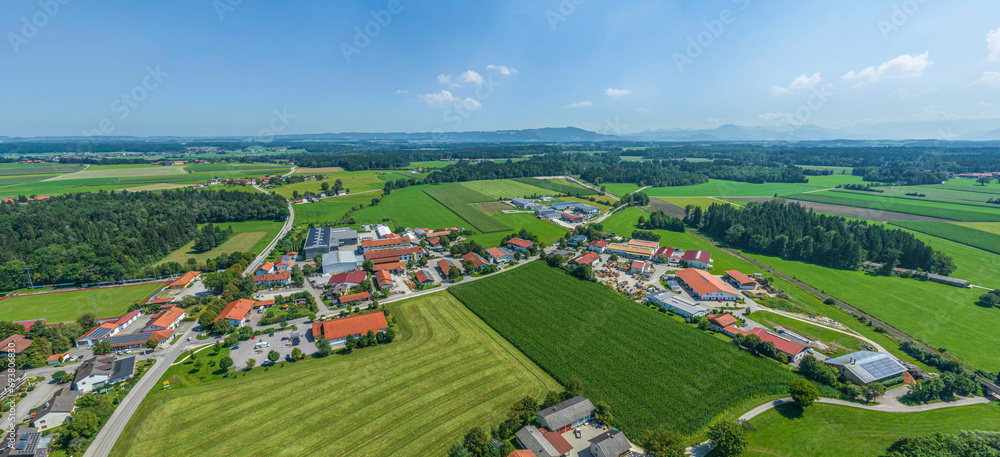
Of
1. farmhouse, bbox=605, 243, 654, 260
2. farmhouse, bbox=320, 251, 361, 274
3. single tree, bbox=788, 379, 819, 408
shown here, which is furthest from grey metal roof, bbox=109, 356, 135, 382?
farmhouse, bbox=605, 243, 654, 260

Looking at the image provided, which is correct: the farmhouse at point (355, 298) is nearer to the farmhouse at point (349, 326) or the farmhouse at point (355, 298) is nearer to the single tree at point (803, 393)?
the farmhouse at point (349, 326)

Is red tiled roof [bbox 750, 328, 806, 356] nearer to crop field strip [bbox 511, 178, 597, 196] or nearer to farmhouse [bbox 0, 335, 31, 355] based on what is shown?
farmhouse [bbox 0, 335, 31, 355]

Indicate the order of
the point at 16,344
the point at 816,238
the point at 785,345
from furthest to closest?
the point at 816,238 → the point at 785,345 → the point at 16,344

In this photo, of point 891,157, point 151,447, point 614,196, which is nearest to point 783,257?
point 614,196

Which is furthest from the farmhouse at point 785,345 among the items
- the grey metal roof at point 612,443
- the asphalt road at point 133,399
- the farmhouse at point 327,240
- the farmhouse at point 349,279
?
the farmhouse at point 327,240

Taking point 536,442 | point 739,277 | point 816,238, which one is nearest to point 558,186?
point 816,238

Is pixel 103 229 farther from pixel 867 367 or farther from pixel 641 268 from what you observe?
pixel 867 367
